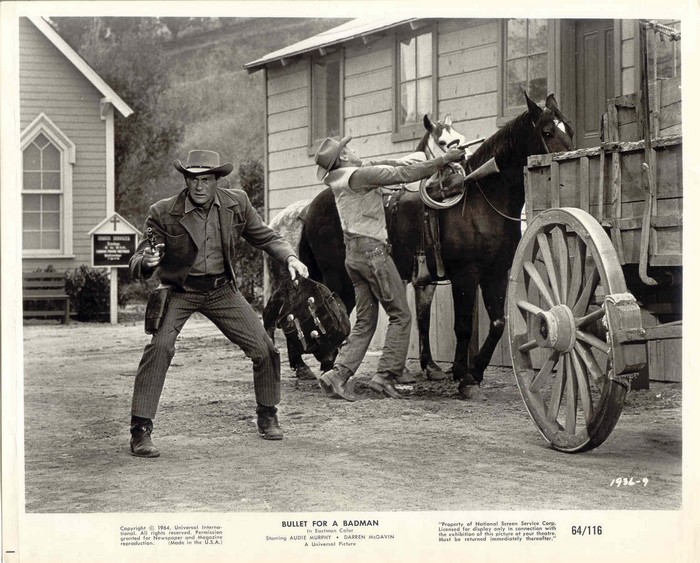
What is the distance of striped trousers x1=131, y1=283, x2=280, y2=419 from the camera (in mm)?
5527

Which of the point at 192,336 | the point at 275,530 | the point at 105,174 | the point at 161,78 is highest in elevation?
the point at 161,78

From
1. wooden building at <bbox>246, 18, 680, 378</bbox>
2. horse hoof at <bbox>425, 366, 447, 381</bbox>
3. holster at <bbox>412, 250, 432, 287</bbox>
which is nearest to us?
wooden building at <bbox>246, 18, 680, 378</bbox>

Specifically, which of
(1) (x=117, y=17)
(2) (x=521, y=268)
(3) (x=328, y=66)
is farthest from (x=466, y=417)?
(3) (x=328, y=66)

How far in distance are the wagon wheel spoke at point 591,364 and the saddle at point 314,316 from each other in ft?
7.25

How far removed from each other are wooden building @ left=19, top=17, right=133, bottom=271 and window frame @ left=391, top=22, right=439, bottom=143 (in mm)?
2490

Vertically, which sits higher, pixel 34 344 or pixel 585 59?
pixel 585 59

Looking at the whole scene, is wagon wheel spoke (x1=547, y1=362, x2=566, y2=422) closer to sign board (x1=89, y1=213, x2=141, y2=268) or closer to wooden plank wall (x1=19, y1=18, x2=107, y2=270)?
wooden plank wall (x1=19, y1=18, x2=107, y2=270)

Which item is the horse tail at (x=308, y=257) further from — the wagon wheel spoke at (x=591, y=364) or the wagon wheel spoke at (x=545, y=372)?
the wagon wheel spoke at (x=591, y=364)

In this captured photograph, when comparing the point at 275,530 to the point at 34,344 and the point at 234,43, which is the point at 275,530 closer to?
the point at 34,344

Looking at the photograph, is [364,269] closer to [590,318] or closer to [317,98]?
[590,318]

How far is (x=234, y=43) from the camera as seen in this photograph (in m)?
6.39

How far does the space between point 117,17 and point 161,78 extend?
47.5 inches

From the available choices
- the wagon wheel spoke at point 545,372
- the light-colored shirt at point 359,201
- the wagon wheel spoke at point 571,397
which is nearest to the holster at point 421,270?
the light-colored shirt at point 359,201

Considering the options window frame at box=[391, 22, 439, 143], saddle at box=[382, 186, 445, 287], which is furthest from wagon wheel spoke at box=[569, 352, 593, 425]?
window frame at box=[391, 22, 439, 143]
